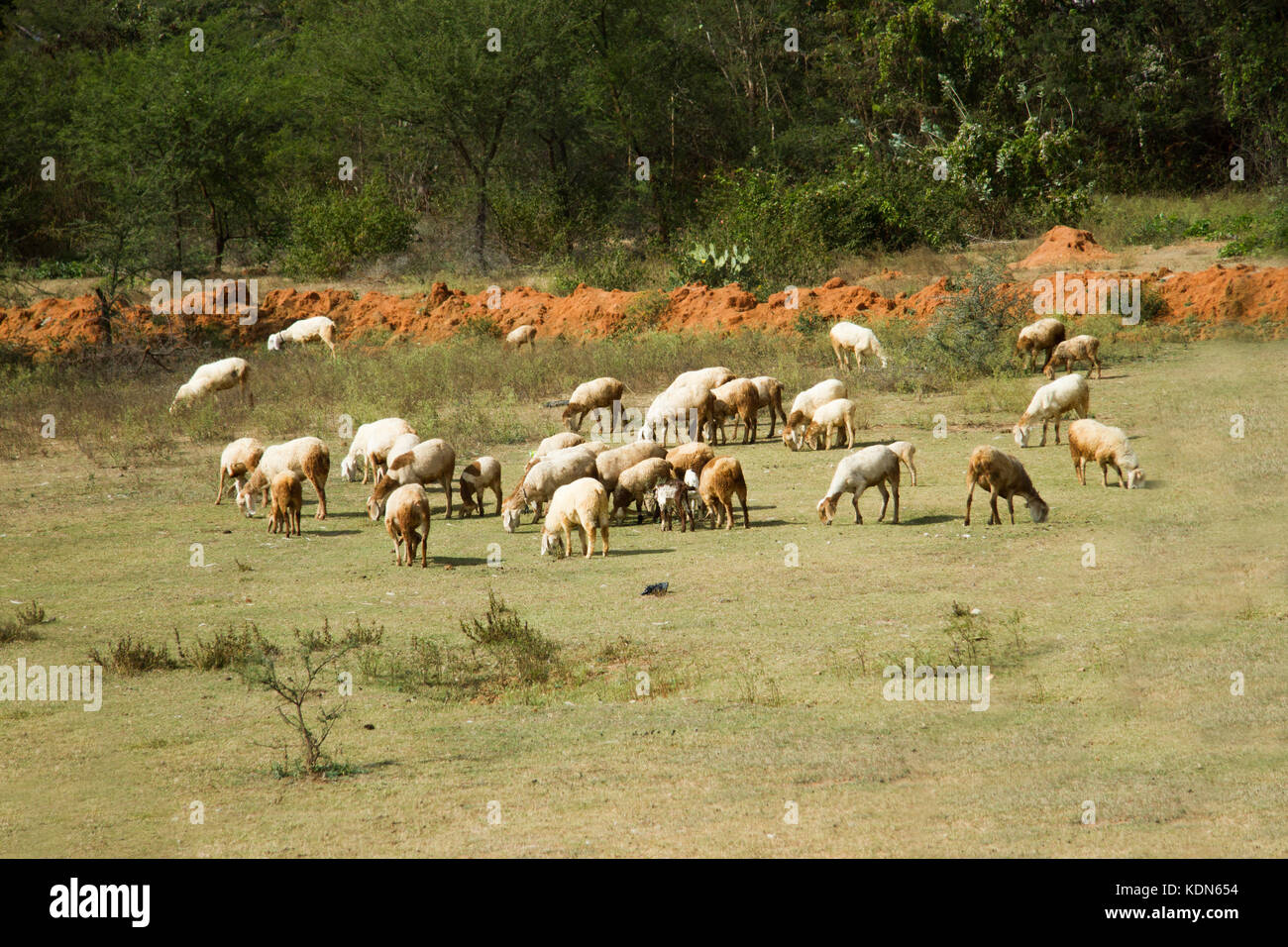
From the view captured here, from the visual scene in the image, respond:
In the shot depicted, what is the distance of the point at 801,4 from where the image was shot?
4166 cm

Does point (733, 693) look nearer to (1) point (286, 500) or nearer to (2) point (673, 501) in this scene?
(2) point (673, 501)

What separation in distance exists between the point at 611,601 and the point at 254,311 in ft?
72.9

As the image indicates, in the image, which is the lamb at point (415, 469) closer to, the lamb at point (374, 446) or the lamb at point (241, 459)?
the lamb at point (374, 446)

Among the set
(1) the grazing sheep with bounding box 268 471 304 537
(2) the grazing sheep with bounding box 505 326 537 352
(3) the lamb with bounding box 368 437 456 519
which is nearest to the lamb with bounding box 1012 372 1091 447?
(3) the lamb with bounding box 368 437 456 519

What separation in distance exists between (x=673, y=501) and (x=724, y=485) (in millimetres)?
597

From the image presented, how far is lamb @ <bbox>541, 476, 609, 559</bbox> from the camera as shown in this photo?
36.6ft

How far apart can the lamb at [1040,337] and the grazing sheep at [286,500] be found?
11.0m

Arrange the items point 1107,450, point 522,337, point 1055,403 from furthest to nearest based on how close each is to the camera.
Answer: point 522,337, point 1055,403, point 1107,450

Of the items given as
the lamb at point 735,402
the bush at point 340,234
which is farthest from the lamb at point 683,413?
the bush at point 340,234

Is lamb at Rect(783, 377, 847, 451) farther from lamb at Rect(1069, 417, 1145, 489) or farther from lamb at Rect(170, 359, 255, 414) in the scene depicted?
lamb at Rect(170, 359, 255, 414)

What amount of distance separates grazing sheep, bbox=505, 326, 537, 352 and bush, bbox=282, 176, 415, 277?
35.2 ft

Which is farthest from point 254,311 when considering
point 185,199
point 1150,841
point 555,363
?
point 1150,841

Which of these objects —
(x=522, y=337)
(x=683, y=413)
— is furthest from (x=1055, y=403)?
(x=522, y=337)

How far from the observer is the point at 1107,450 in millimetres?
12141
